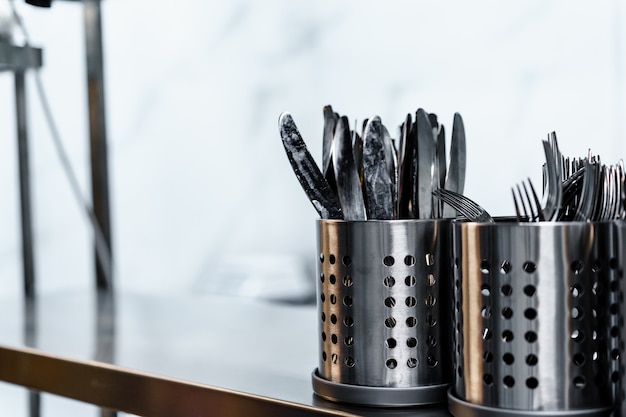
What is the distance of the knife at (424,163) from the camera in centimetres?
47

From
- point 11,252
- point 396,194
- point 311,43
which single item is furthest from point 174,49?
point 396,194

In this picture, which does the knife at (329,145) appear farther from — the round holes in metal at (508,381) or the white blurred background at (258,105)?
the white blurred background at (258,105)

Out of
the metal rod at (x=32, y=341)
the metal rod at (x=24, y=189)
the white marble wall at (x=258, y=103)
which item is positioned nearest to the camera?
the metal rod at (x=32, y=341)

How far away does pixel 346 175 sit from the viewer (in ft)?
1.55

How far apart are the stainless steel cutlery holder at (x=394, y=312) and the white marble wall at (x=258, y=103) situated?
940 mm

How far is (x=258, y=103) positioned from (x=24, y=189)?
775 mm

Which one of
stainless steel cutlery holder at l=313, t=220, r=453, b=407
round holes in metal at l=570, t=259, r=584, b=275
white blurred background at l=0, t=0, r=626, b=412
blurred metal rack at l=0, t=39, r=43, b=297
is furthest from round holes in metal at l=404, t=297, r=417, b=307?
white blurred background at l=0, t=0, r=626, b=412

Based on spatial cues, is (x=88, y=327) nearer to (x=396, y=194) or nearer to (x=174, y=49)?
(x=396, y=194)

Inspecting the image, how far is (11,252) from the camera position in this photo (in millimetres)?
2125

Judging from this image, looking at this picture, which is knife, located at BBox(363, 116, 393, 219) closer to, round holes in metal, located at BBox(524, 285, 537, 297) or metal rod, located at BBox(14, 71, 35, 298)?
round holes in metal, located at BBox(524, 285, 537, 297)

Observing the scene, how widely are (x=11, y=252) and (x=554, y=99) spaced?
149 centimetres

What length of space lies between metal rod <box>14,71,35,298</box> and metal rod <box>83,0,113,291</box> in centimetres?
10

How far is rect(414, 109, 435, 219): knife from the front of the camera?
47cm

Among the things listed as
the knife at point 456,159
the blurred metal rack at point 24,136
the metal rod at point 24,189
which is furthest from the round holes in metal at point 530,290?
the metal rod at point 24,189
